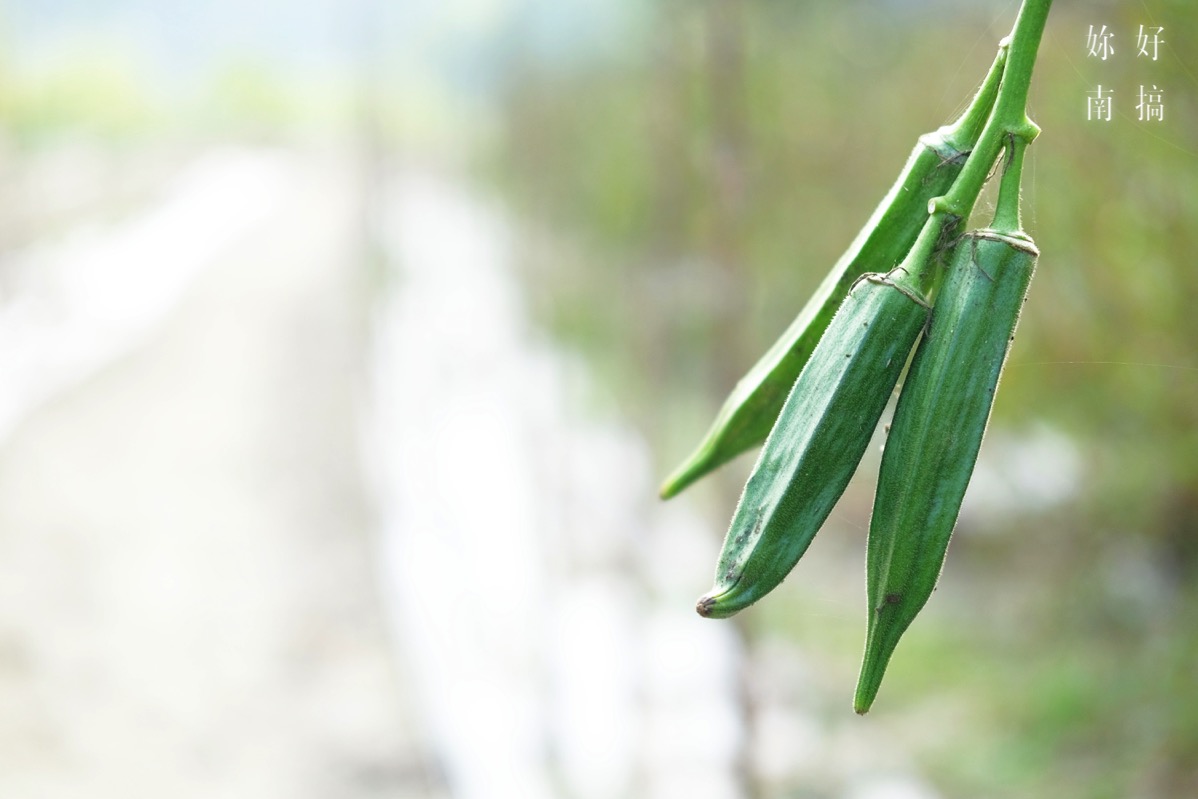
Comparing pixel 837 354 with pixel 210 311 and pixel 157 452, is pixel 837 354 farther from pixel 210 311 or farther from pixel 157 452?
pixel 210 311

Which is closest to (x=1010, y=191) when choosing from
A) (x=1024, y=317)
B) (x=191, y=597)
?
(x=1024, y=317)

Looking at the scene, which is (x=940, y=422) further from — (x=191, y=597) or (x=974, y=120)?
(x=191, y=597)

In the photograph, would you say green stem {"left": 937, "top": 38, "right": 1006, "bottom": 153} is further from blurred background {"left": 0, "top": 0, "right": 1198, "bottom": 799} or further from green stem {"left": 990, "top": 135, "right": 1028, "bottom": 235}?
blurred background {"left": 0, "top": 0, "right": 1198, "bottom": 799}

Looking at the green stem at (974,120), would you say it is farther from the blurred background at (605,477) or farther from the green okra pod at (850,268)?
the blurred background at (605,477)

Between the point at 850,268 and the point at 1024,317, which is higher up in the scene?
the point at 850,268

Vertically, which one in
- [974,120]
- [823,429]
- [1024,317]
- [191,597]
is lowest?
[191,597]

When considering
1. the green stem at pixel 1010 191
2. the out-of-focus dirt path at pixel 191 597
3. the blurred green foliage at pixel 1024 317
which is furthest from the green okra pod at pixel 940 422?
the out-of-focus dirt path at pixel 191 597

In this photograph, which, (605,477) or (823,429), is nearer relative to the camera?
(823,429)
